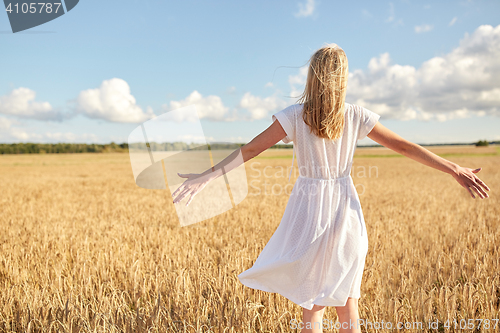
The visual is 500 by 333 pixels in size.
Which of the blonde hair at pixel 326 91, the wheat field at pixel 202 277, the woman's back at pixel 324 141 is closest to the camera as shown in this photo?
the blonde hair at pixel 326 91

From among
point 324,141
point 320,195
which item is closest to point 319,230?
point 320,195

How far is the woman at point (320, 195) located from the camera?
5.83 feet

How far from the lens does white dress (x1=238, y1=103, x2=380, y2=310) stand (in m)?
1.83

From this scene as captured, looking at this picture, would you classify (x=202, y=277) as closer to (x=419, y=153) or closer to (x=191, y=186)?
(x=191, y=186)

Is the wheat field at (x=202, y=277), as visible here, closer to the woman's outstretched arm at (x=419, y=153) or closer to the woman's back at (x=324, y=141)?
the woman's outstretched arm at (x=419, y=153)

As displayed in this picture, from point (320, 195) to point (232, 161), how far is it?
0.57 meters

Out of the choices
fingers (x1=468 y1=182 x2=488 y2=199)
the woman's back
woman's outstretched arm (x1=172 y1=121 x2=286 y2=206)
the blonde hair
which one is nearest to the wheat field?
fingers (x1=468 y1=182 x2=488 y2=199)

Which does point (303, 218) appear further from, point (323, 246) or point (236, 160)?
point (236, 160)

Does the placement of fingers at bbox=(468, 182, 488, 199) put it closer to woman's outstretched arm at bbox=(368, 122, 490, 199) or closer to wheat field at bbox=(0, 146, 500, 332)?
woman's outstretched arm at bbox=(368, 122, 490, 199)

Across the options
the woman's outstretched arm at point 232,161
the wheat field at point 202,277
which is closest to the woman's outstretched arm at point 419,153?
the woman's outstretched arm at point 232,161

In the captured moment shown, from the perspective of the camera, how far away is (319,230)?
1.83 metres

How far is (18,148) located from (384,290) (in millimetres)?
88224

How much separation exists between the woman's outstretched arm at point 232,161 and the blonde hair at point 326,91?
208mm

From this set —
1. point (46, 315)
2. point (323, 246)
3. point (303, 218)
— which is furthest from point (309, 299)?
point (46, 315)
